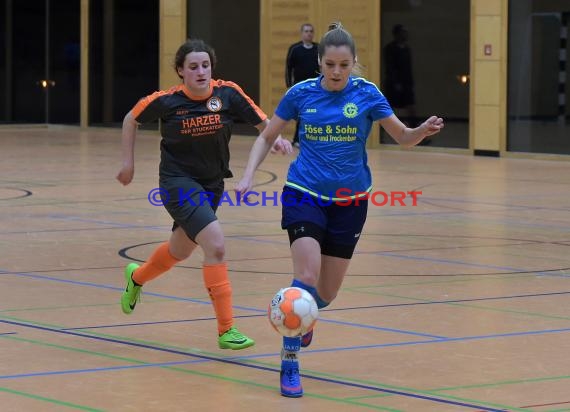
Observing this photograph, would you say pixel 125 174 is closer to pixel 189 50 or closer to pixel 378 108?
pixel 189 50

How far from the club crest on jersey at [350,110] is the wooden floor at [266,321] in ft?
4.36

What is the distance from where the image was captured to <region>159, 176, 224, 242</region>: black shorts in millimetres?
7848

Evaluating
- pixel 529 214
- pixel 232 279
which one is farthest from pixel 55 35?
pixel 232 279

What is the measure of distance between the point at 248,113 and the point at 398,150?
17.8 metres

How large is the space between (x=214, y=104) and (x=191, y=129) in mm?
219

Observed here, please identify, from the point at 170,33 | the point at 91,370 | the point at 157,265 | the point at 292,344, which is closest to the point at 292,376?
the point at 292,344

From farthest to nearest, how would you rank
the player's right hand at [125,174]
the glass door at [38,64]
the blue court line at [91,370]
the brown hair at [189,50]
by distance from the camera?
the glass door at [38,64] < the player's right hand at [125,174] < the brown hair at [189,50] < the blue court line at [91,370]

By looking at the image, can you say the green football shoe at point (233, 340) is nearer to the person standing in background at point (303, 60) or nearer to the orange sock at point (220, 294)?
the orange sock at point (220, 294)

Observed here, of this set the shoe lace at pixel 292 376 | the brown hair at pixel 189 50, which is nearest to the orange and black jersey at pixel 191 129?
the brown hair at pixel 189 50

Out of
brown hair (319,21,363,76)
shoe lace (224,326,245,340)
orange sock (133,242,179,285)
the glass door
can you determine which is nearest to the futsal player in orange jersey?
orange sock (133,242,179,285)

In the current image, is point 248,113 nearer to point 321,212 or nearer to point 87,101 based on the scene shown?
point 321,212

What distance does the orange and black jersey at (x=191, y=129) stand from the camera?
26.6 feet

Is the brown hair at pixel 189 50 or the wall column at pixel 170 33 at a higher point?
the wall column at pixel 170 33

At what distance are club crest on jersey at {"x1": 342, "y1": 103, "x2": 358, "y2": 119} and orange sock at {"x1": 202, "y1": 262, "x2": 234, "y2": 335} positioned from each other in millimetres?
1191
